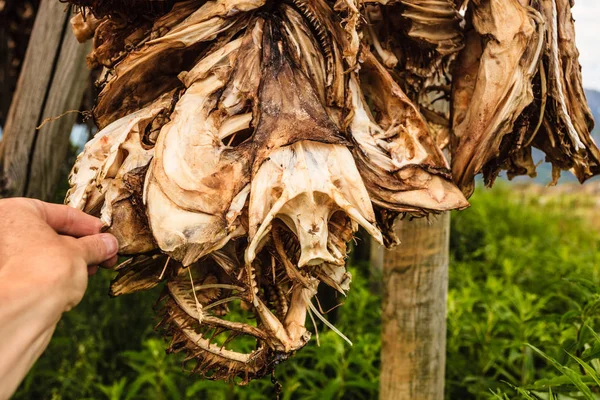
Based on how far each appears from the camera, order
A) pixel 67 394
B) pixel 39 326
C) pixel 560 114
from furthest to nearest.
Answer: pixel 67 394 → pixel 560 114 → pixel 39 326

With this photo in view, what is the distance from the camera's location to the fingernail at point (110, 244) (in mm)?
766

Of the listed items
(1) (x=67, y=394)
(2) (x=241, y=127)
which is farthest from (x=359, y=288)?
(2) (x=241, y=127)

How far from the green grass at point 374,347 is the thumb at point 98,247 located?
0.81 metres

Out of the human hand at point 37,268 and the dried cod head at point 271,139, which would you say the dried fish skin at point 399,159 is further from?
the human hand at point 37,268

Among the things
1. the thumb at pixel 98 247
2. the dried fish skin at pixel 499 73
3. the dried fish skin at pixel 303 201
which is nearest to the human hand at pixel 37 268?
the thumb at pixel 98 247

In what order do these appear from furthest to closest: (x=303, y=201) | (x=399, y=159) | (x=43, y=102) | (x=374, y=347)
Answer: (x=374, y=347) < (x=43, y=102) < (x=399, y=159) < (x=303, y=201)

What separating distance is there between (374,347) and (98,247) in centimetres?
148

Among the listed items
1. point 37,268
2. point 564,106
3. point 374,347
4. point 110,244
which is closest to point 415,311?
point 564,106

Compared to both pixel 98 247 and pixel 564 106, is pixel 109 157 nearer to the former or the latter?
pixel 98 247

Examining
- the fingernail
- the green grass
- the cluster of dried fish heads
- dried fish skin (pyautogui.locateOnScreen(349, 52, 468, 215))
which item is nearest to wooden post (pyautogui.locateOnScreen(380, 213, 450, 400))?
the green grass

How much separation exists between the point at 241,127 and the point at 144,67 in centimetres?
19

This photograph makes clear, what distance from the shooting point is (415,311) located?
1.39m

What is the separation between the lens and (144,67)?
0.88 meters

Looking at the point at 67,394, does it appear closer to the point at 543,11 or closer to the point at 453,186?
the point at 453,186
